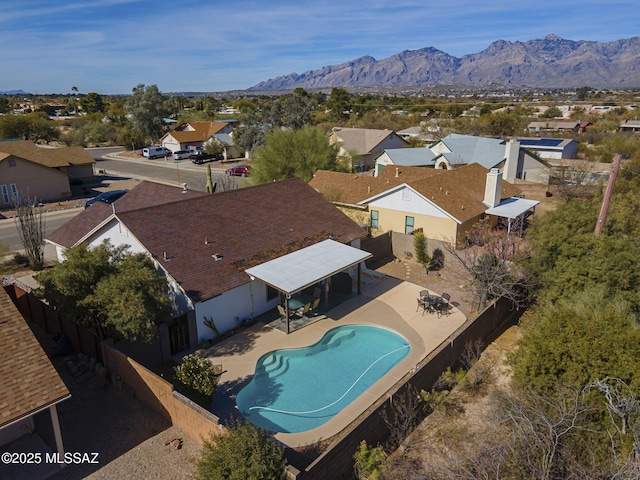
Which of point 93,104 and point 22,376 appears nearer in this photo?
point 22,376

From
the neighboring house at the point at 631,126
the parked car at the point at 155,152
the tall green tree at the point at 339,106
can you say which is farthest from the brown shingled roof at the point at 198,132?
the neighboring house at the point at 631,126

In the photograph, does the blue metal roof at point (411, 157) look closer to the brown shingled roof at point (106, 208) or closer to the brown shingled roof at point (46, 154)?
the brown shingled roof at point (106, 208)

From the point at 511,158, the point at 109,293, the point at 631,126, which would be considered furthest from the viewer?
the point at 631,126

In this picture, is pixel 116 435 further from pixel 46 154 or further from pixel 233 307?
pixel 46 154

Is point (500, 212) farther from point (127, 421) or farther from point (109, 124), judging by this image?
point (109, 124)

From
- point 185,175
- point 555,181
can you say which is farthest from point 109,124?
point 555,181

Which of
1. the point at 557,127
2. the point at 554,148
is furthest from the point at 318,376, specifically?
the point at 557,127

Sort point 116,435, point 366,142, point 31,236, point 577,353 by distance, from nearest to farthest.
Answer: point 577,353 < point 116,435 < point 31,236 < point 366,142

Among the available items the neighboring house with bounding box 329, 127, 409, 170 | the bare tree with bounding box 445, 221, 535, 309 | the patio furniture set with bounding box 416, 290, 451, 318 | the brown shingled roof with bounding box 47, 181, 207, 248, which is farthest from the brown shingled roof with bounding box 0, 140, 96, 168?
the bare tree with bounding box 445, 221, 535, 309
